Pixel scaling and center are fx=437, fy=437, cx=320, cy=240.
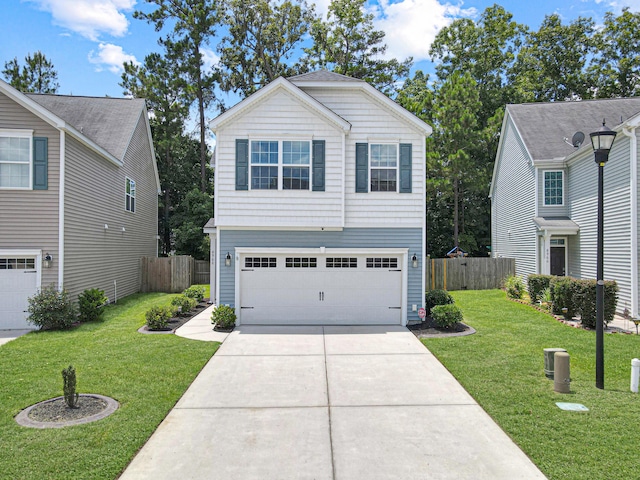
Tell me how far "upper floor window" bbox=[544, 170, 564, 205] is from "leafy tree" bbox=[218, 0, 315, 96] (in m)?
20.7

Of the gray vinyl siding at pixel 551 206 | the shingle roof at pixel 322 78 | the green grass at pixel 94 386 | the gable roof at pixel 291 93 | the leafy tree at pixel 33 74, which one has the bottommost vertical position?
the green grass at pixel 94 386

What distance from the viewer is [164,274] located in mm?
20891

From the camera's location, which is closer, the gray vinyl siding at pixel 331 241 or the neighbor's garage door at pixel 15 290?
the neighbor's garage door at pixel 15 290

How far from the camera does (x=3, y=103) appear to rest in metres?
12.4

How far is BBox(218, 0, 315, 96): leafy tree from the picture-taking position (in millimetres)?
31719

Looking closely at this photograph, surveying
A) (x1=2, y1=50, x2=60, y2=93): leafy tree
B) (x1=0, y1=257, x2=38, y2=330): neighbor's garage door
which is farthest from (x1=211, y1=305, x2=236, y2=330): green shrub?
(x1=2, y1=50, x2=60, y2=93): leafy tree

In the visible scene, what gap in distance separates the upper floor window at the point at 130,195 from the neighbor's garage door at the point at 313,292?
8.96 meters

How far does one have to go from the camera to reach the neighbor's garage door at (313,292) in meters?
12.8

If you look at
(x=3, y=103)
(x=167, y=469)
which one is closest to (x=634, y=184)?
(x=167, y=469)

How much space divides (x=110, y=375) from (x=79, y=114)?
1483 centimetres

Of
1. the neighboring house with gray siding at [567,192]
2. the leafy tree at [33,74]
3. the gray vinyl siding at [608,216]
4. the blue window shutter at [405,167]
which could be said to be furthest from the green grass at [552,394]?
the leafy tree at [33,74]

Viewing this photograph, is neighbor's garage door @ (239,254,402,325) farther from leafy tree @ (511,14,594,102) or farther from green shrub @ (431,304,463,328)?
leafy tree @ (511,14,594,102)

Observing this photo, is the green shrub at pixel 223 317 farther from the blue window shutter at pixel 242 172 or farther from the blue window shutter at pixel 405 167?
the blue window shutter at pixel 405 167

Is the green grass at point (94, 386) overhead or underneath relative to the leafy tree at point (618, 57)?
underneath
